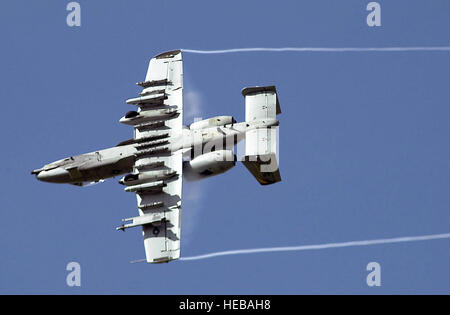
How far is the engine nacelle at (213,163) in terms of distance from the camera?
4200cm

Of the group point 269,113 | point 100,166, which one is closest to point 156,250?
point 100,166

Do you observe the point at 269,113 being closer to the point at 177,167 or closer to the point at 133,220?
the point at 177,167

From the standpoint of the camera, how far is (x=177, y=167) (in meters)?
43.5

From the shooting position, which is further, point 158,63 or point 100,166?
point 158,63

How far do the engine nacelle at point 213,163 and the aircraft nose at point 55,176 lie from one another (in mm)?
7099

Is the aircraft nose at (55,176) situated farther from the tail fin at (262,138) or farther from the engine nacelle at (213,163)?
the tail fin at (262,138)

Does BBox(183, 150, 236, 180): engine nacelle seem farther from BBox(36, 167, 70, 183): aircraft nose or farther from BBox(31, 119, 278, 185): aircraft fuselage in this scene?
BBox(36, 167, 70, 183): aircraft nose

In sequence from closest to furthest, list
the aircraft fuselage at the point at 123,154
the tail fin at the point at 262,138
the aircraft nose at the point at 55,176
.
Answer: the tail fin at the point at 262,138, the aircraft fuselage at the point at 123,154, the aircraft nose at the point at 55,176

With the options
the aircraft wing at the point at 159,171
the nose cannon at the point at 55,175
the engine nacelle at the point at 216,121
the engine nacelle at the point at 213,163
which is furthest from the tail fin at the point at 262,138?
the nose cannon at the point at 55,175

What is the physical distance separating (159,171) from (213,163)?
315 centimetres

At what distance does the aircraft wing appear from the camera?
140 ft

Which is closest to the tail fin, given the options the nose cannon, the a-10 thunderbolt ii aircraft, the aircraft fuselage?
the a-10 thunderbolt ii aircraft

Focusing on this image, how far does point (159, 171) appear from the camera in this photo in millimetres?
43625

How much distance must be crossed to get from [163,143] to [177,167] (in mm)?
1578
